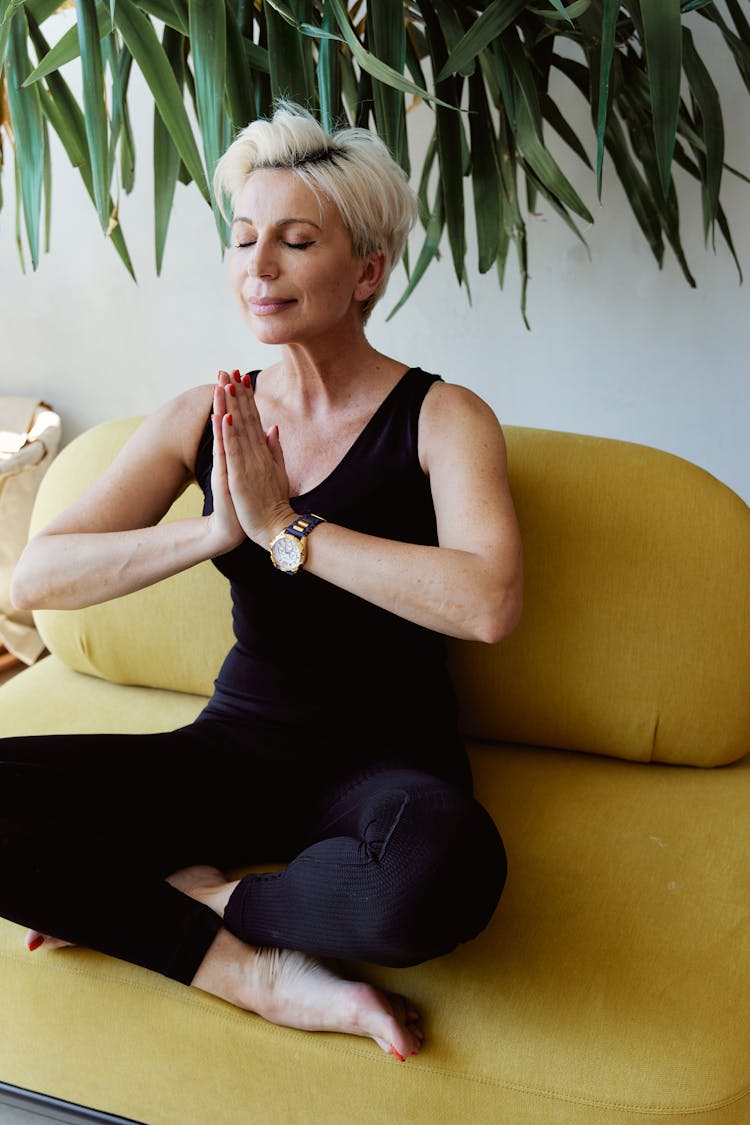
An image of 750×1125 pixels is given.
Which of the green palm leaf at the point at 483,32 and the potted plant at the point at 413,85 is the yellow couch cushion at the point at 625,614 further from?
the green palm leaf at the point at 483,32

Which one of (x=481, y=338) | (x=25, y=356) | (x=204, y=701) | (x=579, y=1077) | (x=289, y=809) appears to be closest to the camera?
(x=579, y=1077)

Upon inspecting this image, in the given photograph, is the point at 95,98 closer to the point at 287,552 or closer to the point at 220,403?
the point at 220,403

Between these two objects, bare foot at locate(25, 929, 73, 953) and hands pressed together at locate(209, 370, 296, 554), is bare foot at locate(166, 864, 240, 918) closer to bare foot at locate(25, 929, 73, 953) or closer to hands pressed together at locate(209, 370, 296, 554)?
bare foot at locate(25, 929, 73, 953)

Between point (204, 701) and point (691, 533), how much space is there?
83cm

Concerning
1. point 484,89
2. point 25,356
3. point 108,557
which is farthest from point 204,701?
point 25,356

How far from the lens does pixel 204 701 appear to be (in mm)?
1727

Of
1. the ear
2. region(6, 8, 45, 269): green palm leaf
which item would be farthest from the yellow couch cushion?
region(6, 8, 45, 269): green palm leaf

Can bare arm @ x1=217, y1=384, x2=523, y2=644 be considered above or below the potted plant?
below

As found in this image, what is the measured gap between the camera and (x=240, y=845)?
1.31 m

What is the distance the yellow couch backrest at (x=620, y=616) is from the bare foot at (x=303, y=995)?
53 cm

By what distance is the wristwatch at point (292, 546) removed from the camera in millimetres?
1241

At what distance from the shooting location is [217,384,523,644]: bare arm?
122 centimetres

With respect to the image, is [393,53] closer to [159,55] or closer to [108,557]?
[159,55]

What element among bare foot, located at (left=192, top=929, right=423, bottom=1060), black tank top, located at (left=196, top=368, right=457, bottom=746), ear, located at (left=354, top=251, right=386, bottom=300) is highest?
ear, located at (left=354, top=251, right=386, bottom=300)
